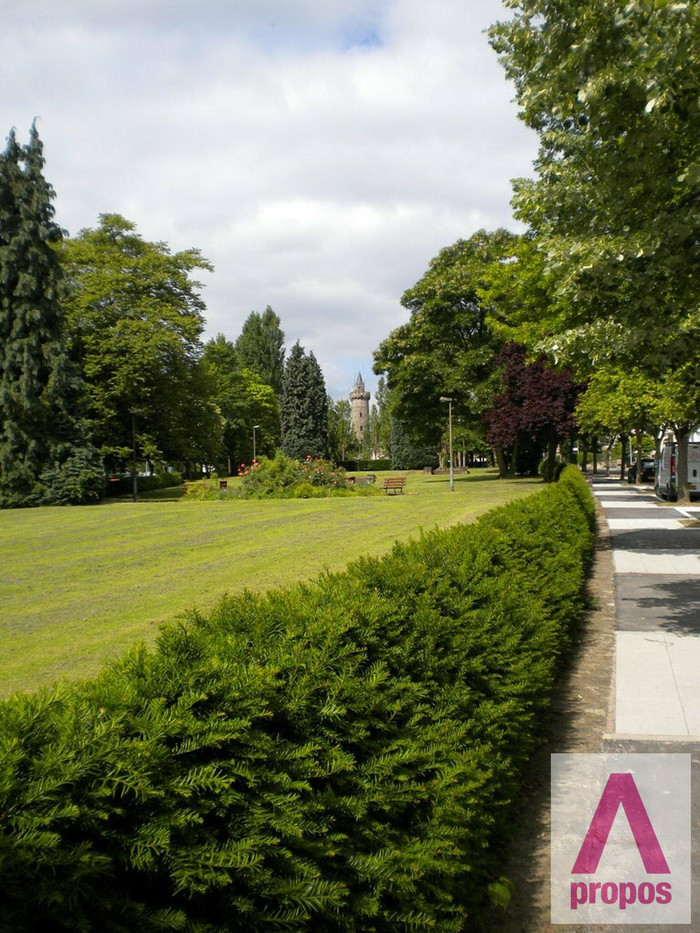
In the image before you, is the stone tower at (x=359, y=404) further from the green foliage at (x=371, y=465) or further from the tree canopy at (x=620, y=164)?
the tree canopy at (x=620, y=164)

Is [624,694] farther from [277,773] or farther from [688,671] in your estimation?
[277,773]

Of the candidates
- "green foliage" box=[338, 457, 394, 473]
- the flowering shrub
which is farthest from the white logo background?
"green foliage" box=[338, 457, 394, 473]

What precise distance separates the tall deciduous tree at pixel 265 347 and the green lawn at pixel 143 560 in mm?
61009

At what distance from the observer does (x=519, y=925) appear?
3.15 m

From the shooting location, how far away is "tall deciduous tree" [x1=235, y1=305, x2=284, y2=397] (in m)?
87.8

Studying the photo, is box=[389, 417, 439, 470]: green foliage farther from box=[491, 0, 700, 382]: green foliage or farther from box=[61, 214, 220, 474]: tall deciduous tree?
box=[491, 0, 700, 382]: green foliage

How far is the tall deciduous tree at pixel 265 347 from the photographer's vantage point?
8775 cm

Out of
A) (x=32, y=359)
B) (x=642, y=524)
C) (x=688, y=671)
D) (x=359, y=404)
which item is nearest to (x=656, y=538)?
(x=642, y=524)

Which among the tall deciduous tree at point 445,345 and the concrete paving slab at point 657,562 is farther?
the tall deciduous tree at point 445,345

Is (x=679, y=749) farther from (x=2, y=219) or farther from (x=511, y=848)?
(x=2, y=219)

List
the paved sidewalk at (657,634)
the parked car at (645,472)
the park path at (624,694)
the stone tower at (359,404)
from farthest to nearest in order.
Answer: the stone tower at (359,404) < the parked car at (645,472) < the paved sidewalk at (657,634) < the park path at (624,694)

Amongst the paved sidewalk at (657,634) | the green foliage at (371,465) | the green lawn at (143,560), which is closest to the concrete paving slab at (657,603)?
the paved sidewalk at (657,634)

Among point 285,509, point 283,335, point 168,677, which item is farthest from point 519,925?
point 283,335

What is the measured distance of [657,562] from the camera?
42.7 ft
